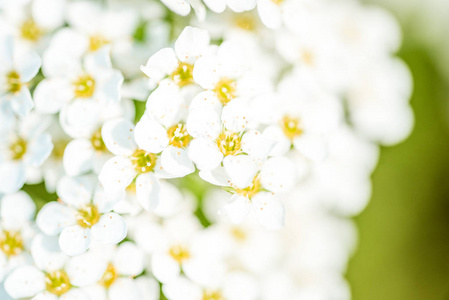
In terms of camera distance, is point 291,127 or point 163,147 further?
point 291,127

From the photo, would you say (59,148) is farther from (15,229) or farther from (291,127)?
(291,127)

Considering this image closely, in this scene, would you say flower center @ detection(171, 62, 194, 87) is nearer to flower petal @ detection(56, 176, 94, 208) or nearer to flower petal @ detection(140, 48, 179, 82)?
flower petal @ detection(140, 48, 179, 82)

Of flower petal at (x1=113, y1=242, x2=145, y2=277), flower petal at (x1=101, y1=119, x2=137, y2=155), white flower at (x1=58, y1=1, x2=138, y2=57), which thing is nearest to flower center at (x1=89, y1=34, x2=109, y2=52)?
white flower at (x1=58, y1=1, x2=138, y2=57)

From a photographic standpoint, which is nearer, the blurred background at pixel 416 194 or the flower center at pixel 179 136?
the flower center at pixel 179 136

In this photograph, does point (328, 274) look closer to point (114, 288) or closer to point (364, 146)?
point (364, 146)

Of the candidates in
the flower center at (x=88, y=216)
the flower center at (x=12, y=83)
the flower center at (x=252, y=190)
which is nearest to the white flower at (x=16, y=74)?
the flower center at (x=12, y=83)

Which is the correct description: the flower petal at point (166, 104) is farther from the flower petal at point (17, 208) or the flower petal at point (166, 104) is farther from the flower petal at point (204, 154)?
the flower petal at point (17, 208)

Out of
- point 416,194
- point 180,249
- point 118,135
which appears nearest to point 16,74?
point 118,135
